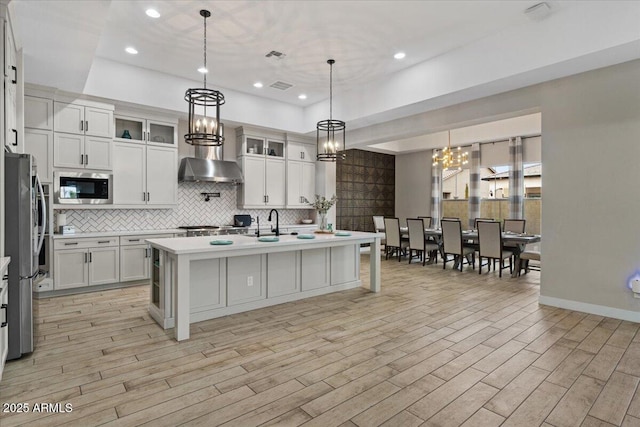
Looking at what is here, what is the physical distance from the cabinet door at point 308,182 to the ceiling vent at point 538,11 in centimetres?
502

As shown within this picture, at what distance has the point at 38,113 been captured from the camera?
190 inches

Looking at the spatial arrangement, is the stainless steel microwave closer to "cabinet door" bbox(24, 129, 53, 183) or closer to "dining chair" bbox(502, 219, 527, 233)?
"cabinet door" bbox(24, 129, 53, 183)

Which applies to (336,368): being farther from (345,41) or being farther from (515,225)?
(515,225)

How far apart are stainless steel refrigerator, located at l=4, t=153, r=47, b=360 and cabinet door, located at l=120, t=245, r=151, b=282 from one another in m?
2.45

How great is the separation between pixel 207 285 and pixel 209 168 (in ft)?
10.2

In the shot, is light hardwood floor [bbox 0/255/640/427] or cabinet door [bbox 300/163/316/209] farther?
cabinet door [bbox 300/163/316/209]

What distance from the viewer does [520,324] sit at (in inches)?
150

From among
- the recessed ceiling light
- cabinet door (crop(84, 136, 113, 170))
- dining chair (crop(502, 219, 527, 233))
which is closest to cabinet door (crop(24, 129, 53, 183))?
cabinet door (crop(84, 136, 113, 170))

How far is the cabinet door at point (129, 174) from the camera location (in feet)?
18.1

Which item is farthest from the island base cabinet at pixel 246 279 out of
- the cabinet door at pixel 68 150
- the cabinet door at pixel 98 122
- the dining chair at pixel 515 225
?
the dining chair at pixel 515 225

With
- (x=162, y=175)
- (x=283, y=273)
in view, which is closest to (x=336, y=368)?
(x=283, y=273)

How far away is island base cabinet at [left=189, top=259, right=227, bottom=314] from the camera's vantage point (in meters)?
3.79

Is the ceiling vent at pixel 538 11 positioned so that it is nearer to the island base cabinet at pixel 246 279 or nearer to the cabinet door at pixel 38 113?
the island base cabinet at pixel 246 279

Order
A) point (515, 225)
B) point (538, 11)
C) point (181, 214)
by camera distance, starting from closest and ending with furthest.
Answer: point (538, 11)
point (181, 214)
point (515, 225)
